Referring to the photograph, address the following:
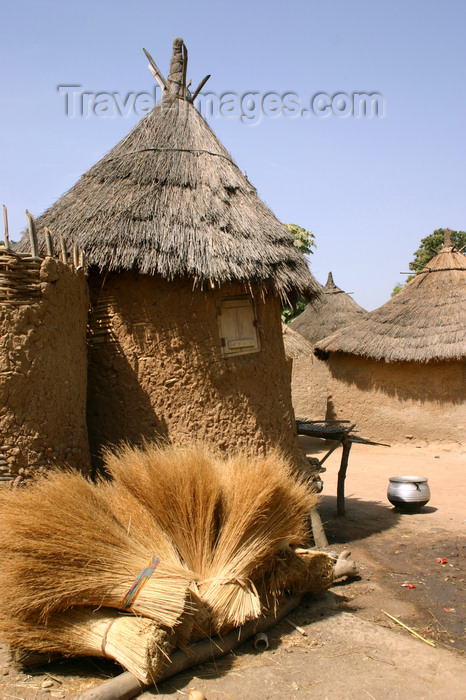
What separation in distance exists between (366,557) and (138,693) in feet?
9.90

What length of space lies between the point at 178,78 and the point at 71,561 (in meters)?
5.37

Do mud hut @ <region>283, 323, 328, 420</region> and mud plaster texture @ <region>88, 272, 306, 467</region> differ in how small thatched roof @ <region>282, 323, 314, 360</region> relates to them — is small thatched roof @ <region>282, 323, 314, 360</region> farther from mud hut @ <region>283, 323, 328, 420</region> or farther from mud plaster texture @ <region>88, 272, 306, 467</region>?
mud plaster texture @ <region>88, 272, 306, 467</region>

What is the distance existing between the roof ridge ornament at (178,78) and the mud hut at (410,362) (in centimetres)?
659

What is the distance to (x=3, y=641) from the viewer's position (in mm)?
2848

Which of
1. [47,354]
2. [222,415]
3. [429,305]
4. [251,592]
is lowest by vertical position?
[251,592]

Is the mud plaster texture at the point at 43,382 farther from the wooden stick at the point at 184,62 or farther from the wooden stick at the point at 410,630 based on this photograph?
the wooden stick at the point at 184,62

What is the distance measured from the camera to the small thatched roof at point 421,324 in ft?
35.9

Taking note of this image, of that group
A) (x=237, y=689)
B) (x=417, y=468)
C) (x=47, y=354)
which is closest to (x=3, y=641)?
(x=237, y=689)

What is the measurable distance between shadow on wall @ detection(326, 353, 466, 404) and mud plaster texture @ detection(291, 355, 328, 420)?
165cm

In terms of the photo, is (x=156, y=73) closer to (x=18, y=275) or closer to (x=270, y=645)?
(x=18, y=275)

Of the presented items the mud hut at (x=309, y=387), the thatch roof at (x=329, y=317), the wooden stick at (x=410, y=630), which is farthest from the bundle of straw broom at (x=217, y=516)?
the thatch roof at (x=329, y=317)

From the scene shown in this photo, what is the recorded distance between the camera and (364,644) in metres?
3.48

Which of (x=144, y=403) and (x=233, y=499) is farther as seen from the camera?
(x=144, y=403)

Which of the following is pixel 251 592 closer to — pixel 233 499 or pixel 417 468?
pixel 233 499
